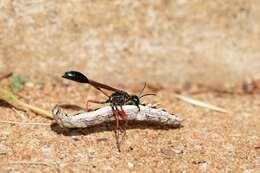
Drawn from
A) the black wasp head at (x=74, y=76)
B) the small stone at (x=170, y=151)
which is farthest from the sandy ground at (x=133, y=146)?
the black wasp head at (x=74, y=76)

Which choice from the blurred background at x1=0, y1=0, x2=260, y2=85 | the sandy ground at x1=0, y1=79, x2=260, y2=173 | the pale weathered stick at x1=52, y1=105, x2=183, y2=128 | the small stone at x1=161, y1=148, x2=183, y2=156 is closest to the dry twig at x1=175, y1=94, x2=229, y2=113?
the sandy ground at x1=0, y1=79, x2=260, y2=173

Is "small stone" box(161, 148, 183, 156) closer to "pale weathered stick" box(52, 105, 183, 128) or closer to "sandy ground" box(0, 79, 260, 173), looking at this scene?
"sandy ground" box(0, 79, 260, 173)

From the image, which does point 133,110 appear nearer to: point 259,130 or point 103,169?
point 103,169

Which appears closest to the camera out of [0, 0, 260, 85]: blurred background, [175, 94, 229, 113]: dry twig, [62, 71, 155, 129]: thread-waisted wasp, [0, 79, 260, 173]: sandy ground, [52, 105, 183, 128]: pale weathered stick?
[0, 79, 260, 173]: sandy ground

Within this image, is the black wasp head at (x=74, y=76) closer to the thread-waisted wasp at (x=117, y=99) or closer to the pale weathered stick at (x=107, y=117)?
the thread-waisted wasp at (x=117, y=99)

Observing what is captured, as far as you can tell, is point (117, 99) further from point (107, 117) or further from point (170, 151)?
point (170, 151)

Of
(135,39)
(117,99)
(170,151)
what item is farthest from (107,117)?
(135,39)

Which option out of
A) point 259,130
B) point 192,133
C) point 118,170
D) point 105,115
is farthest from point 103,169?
point 259,130
